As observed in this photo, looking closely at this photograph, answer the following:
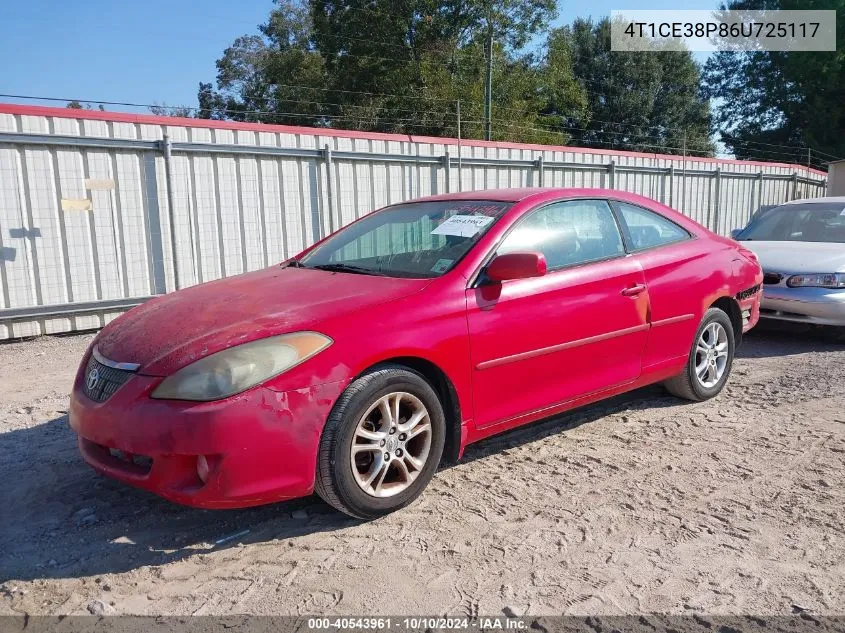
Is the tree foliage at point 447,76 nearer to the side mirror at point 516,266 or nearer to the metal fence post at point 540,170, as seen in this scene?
the metal fence post at point 540,170

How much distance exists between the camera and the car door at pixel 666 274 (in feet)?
14.0

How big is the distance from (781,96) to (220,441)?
45.9 m

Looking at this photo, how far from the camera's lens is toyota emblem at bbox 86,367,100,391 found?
3.07 m

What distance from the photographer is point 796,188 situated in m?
19.2

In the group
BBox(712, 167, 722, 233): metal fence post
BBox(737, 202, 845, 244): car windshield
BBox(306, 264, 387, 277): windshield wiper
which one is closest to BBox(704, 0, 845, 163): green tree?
BBox(712, 167, 722, 233): metal fence post

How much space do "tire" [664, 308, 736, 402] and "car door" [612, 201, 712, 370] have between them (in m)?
0.15

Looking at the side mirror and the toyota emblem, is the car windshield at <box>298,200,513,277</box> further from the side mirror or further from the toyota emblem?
the toyota emblem

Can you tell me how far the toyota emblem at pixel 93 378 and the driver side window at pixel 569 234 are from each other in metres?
2.04

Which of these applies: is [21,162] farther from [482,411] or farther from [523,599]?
[523,599]

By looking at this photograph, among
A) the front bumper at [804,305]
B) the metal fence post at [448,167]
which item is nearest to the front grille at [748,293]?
the front bumper at [804,305]

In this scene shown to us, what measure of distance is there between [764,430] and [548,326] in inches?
67.9

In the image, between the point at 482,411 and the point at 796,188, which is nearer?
the point at 482,411

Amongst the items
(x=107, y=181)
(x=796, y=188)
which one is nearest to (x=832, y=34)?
(x=796, y=188)

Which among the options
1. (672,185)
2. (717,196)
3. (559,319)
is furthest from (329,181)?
(717,196)
